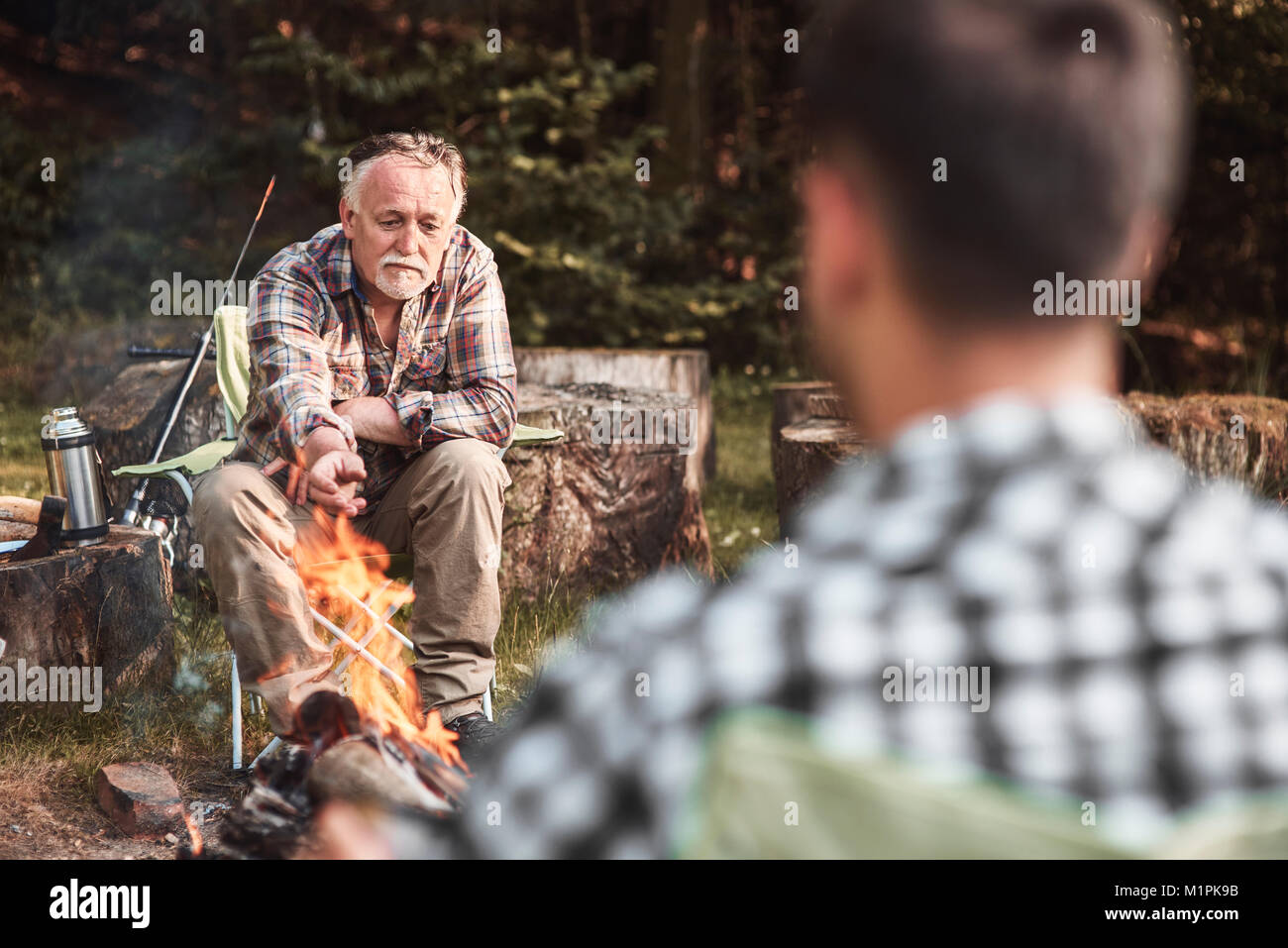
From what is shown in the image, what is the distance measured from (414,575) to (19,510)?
52.1 inches

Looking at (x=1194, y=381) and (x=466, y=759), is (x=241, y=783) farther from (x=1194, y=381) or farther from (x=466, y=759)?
(x=1194, y=381)

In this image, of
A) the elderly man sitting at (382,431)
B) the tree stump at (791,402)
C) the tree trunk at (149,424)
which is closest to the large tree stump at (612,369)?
the tree stump at (791,402)

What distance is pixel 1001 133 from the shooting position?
3.02ft

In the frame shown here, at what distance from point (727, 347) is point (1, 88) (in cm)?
709

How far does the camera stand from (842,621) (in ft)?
2.78

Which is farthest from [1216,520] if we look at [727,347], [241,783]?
[727,347]

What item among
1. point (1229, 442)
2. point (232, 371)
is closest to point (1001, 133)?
point (232, 371)

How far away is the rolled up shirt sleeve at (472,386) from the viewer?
3350 mm

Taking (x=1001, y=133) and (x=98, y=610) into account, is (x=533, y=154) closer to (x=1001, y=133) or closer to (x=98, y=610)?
(x=98, y=610)

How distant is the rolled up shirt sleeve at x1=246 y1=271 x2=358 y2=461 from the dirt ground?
93cm

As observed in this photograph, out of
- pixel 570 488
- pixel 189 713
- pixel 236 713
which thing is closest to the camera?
pixel 236 713

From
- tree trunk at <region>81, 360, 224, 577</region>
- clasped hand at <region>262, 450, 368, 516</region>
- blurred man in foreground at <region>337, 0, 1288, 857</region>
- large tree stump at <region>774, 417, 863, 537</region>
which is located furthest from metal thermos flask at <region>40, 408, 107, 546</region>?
blurred man in foreground at <region>337, 0, 1288, 857</region>

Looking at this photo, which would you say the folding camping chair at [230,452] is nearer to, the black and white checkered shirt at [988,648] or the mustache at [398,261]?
the mustache at [398,261]

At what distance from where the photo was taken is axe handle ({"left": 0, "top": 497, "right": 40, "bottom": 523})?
3.65m
